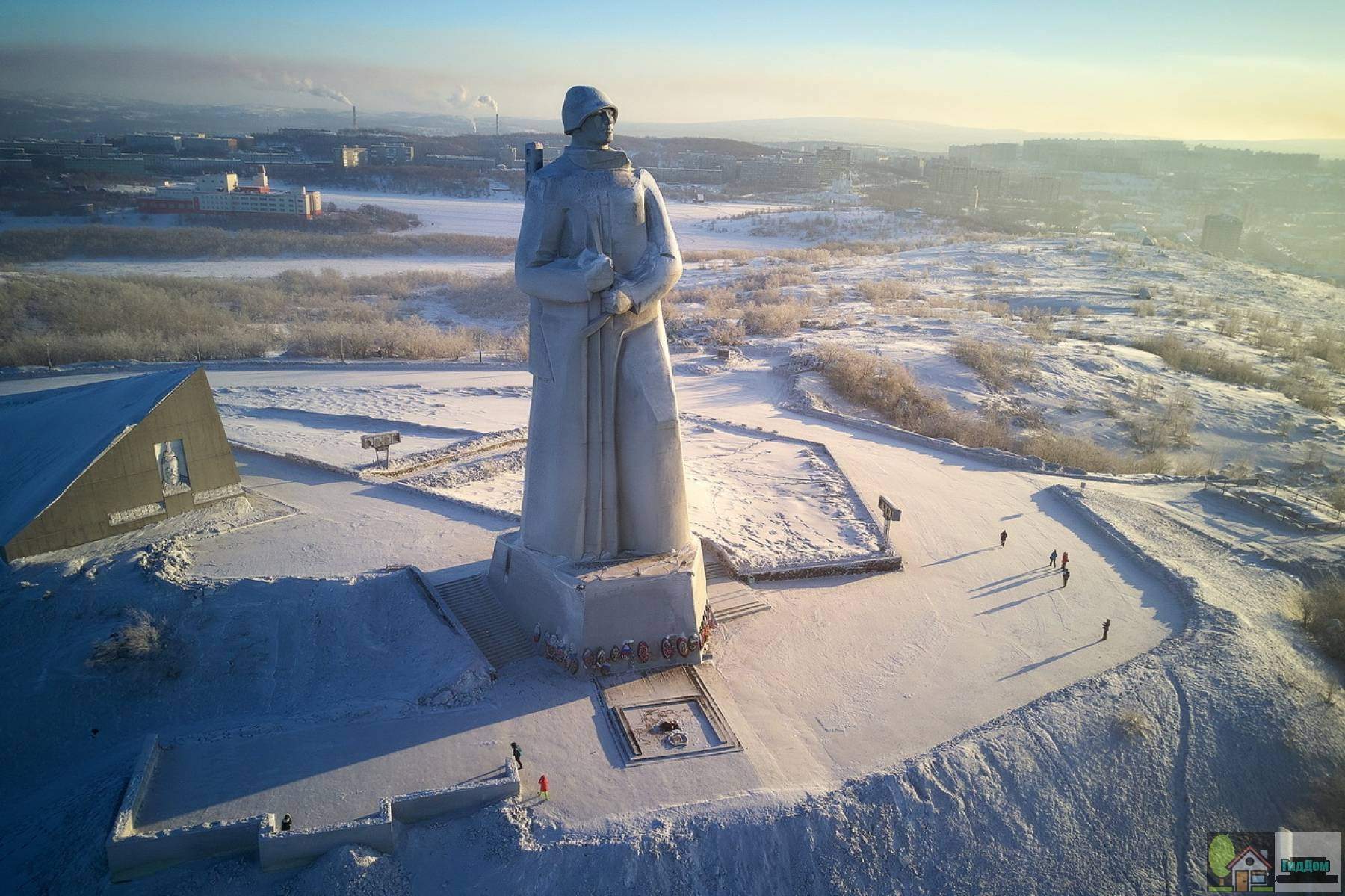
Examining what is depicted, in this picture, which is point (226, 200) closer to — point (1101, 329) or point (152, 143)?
point (152, 143)

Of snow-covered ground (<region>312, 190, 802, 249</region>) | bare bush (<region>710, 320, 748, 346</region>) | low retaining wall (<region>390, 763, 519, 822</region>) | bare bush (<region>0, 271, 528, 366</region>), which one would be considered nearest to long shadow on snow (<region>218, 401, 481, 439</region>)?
bare bush (<region>0, 271, 528, 366</region>)

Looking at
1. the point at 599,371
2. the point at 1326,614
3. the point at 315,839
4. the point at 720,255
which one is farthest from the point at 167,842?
the point at 720,255

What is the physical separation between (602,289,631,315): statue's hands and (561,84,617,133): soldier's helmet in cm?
218

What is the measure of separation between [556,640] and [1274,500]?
16.8m

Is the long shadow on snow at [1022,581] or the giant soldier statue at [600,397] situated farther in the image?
the long shadow on snow at [1022,581]

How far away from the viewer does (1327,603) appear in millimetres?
14039

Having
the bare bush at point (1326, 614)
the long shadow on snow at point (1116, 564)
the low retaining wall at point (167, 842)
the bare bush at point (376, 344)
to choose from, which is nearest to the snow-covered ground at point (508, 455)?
the bare bush at point (376, 344)

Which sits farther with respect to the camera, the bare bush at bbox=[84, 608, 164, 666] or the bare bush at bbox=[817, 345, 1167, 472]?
the bare bush at bbox=[817, 345, 1167, 472]

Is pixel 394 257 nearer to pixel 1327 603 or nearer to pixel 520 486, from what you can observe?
pixel 520 486

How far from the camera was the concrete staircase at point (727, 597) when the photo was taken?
13.8 m

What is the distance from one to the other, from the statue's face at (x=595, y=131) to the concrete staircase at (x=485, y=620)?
7171mm

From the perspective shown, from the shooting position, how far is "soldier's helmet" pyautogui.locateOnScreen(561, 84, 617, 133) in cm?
1093

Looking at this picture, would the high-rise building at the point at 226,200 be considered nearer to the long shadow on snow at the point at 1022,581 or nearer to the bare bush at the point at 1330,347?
the long shadow on snow at the point at 1022,581

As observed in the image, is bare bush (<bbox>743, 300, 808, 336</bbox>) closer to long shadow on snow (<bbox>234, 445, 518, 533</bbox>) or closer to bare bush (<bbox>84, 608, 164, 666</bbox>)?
long shadow on snow (<bbox>234, 445, 518, 533</bbox>)
